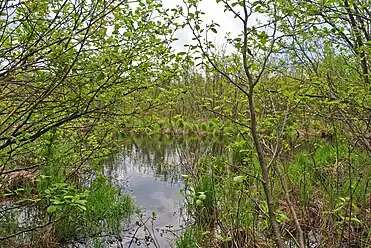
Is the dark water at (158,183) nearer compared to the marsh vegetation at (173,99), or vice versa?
the marsh vegetation at (173,99)

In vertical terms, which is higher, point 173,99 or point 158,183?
point 173,99

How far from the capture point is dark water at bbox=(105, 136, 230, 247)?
500 cm

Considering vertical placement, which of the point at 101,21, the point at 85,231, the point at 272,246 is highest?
the point at 101,21

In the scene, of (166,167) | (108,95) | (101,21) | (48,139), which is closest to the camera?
(101,21)

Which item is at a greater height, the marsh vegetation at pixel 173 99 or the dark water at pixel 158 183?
the marsh vegetation at pixel 173 99

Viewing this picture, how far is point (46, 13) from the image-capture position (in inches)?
100

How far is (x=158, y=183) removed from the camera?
7957 millimetres

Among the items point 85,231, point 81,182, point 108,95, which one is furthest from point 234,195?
point 81,182

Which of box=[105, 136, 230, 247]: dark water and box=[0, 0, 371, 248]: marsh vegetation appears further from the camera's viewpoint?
box=[105, 136, 230, 247]: dark water

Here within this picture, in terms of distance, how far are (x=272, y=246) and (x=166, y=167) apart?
601 centimetres

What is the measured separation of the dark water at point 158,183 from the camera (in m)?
5.00

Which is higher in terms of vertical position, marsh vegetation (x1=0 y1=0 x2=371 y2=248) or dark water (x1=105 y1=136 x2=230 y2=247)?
marsh vegetation (x1=0 y1=0 x2=371 y2=248)

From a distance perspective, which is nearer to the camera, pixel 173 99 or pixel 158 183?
pixel 173 99

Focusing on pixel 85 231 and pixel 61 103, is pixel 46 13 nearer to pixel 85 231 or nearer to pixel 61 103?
pixel 61 103
